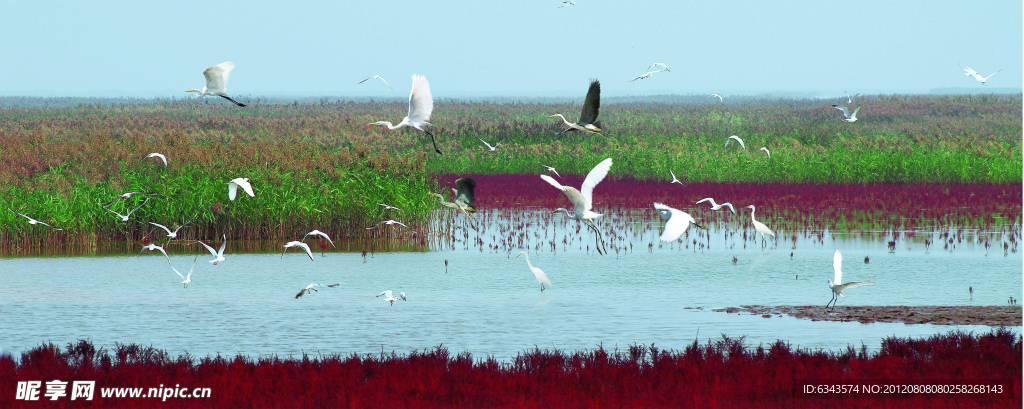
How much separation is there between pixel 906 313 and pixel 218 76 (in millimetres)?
9042

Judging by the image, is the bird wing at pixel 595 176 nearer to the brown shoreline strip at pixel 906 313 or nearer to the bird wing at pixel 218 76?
the brown shoreline strip at pixel 906 313

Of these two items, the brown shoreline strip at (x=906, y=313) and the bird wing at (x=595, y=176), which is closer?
the bird wing at (x=595, y=176)

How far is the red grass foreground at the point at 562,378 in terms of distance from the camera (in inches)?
341

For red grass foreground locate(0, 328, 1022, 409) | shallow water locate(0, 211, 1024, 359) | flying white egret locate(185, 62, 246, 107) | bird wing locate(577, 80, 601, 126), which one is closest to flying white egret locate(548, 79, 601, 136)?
bird wing locate(577, 80, 601, 126)

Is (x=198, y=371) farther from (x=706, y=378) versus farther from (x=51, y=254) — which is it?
(x=51, y=254)

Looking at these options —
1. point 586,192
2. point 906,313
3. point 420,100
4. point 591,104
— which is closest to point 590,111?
point 591,104

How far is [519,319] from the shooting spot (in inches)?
558

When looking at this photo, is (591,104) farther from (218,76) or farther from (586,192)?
→ (218,76)

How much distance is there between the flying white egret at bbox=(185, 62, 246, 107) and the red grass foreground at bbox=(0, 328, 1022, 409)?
4001 millimetres

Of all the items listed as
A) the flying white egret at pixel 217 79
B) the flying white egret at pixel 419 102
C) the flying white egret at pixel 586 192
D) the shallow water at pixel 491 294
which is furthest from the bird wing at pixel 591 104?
the flying white egret at pixel 217 79

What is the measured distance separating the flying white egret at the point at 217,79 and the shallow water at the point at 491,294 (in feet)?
9.63

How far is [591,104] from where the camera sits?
12266 mm

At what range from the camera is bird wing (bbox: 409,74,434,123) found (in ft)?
43.3

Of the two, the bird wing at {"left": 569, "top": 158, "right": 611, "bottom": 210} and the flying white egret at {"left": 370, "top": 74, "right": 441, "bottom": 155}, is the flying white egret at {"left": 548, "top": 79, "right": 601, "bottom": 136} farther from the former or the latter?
the flying white egret at {"left": 370, "top": 74, "right": 441, "bottom": 155}
